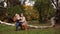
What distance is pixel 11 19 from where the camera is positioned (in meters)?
22.3

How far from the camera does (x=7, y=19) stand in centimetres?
2242

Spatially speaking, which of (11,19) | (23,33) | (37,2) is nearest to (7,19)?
(11,19)

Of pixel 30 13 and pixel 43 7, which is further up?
pixel 43 7

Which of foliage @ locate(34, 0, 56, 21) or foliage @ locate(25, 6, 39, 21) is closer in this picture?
foliage @ locate(34, 0, 56, 21)

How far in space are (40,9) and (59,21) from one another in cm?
548

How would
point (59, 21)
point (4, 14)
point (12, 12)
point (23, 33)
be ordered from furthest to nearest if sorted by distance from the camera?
point (4, 14)
point (12, 12)
point (59, 21)
point (23, 33)

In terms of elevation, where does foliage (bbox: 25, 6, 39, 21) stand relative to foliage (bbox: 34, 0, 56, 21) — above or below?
below

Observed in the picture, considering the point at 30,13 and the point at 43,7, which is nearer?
the point at 43,7

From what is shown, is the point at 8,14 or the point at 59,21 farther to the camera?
the point at 8,14

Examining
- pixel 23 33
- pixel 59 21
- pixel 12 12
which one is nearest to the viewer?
pixel 23 33

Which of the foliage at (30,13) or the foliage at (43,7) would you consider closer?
the foliage at (43,7)

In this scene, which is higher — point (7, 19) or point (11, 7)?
point (11, 7)

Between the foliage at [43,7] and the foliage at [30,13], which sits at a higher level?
the foliage at [43,7]

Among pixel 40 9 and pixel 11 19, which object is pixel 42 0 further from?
pixel 11 19
